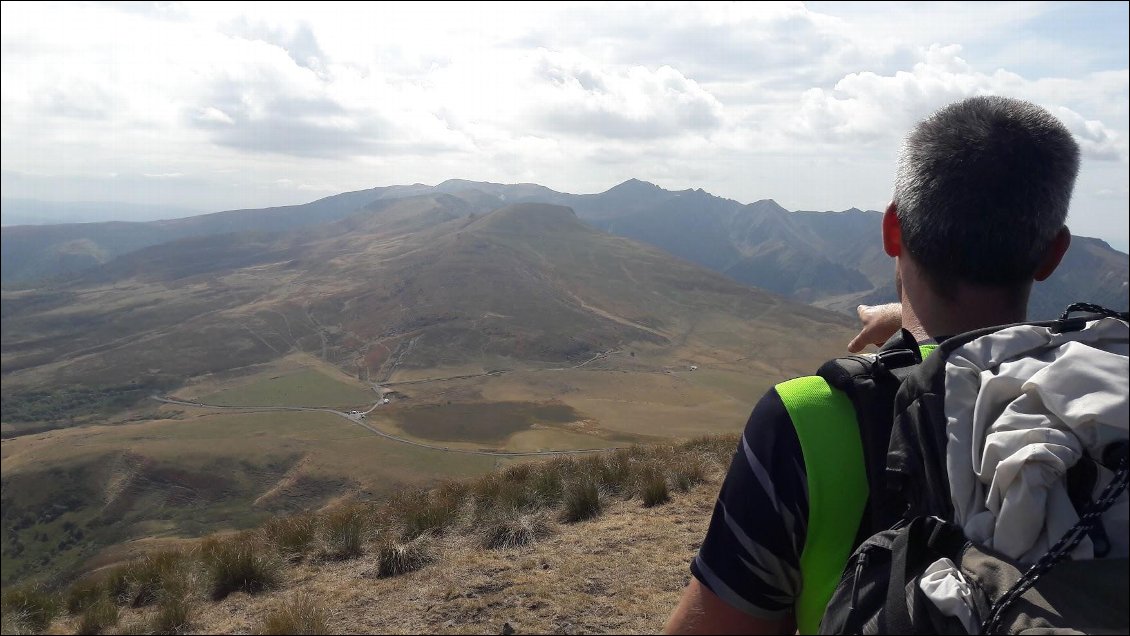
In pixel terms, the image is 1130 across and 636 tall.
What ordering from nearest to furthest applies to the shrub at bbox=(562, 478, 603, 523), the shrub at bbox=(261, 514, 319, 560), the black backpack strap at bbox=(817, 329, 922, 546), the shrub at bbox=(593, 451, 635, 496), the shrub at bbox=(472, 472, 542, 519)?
the black backpack strap at bbox=(817, 329, 922, 546) → the shrub at bbox=(261, 514, 319, 560) → the shrub at bbox=(562, 478, 603, 523) → the shrub at bbox=(472, 472, 542, 519) → the shrub at bbox=(593, 451, 635, 496)

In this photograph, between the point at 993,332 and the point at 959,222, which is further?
the point at 959,222

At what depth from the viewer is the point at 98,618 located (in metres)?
6.49

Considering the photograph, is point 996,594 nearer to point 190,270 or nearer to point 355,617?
point 355,617

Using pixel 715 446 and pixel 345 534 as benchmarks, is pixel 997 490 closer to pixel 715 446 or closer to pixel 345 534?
pixel 345 534

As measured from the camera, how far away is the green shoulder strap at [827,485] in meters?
1.54

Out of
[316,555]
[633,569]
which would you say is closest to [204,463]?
[316,555]

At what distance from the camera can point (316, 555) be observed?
777cm

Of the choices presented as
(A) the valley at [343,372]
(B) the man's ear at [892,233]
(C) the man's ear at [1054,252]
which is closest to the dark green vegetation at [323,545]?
(B) the man's ear at [892,233]

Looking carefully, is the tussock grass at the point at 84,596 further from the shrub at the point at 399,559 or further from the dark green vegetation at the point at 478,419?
the dark green vegetation at the point at 478,419

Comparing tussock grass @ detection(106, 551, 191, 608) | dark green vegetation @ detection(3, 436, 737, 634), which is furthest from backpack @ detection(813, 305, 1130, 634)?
tussock grass @ detection(106, 551, 191, 608)

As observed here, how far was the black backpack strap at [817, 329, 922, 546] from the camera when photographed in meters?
1.51

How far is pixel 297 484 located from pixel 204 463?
9.70 metres

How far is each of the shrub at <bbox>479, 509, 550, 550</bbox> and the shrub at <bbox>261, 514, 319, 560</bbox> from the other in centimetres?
225

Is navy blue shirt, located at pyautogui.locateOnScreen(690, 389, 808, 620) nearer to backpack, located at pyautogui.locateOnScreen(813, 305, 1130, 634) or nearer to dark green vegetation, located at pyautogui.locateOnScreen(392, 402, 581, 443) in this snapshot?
Result: backpack, located at pyautogui.locateOnScreen(813, 305, 1130, 634)
